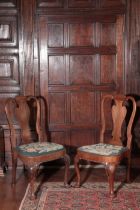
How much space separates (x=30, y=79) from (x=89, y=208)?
1597 mm

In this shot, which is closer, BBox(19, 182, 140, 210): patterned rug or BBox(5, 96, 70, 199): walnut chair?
BBox(19, 182, 140, 210): patterned rug

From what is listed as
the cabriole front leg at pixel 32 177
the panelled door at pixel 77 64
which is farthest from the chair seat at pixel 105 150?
the panelled door at pixel 77 64

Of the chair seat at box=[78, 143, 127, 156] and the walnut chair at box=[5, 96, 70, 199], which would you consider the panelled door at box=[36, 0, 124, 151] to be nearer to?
the walnut chair at box=[5, 96, 70, 199]

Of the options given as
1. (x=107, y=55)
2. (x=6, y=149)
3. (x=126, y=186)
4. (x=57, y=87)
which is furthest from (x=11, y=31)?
(x=126, y=186)

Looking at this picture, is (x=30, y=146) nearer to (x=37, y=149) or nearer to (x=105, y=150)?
(x=37, y=149)

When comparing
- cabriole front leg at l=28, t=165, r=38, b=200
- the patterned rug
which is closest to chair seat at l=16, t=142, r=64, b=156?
cabriole front leg at l=28, t=165, r=38, b=200

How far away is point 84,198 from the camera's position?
2.77 meters

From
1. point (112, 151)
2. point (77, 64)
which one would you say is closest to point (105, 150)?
point (112, 151)

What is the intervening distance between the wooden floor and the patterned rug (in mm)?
88

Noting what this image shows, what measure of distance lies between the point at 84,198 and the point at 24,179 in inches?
31.3

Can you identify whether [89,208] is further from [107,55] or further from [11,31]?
[11,31]

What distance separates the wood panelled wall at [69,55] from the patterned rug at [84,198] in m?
0.77

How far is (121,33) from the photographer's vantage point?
3453 millimetres

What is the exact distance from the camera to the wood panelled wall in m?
3.42
